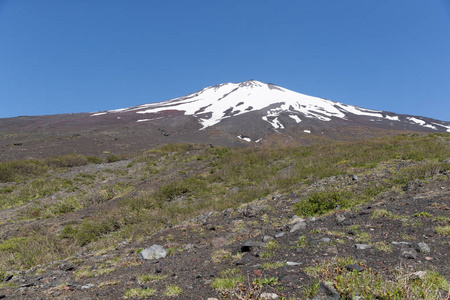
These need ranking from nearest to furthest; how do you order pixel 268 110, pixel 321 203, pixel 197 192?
pixel 321 203
pixel 197 192
pixel 268 110

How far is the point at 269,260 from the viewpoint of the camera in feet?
15.3

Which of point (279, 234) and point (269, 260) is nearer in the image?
point (269, 260)

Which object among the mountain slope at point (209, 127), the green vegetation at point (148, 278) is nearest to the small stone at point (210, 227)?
the green vegetation at point (148, 278)

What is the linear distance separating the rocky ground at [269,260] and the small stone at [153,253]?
58mm

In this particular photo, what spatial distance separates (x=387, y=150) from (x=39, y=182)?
2229cm

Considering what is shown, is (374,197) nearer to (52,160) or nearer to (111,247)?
(111,247)

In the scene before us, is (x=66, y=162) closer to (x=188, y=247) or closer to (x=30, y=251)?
(x=30, y=251)

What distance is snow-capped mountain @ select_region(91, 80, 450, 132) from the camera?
237 ft

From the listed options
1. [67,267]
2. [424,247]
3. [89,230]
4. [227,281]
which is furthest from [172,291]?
[89,230]

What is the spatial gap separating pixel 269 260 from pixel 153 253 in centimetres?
316

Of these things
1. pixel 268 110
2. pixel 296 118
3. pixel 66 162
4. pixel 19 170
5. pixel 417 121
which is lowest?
pixel 19 170

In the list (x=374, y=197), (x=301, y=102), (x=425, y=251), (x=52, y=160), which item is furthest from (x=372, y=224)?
(x=301, y=102)

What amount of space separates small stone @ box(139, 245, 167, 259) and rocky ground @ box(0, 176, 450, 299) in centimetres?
6

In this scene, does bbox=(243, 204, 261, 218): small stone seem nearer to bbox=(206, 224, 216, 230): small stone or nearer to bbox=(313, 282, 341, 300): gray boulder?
bbox=(206, 224, 216, 230): small stone
